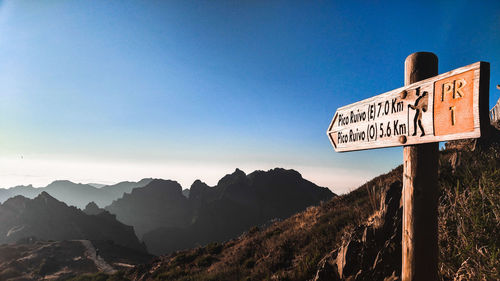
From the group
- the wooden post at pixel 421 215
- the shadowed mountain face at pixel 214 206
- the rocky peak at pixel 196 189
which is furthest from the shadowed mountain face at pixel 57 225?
the wooden post at pixel 421 215

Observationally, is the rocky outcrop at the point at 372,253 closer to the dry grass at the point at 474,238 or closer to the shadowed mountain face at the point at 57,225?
the dry grass at the point at 474,238

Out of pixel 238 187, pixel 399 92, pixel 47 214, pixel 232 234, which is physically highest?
pixel 399 92

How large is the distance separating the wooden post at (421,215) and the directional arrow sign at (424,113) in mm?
191

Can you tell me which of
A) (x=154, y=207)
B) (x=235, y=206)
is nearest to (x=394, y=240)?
(x=235, y=206)

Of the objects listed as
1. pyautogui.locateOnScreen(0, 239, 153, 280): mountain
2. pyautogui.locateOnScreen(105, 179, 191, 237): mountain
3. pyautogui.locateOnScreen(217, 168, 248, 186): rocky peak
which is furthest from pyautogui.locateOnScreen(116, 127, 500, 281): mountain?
pyautogui.locateOnScreen(105, 179, 191, 237): mountain

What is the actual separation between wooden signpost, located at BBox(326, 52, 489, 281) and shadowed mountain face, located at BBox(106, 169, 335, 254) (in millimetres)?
107339

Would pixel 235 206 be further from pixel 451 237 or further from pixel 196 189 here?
pixel 451 237

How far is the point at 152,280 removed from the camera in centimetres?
1230

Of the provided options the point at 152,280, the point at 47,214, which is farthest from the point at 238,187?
the point at 152,280

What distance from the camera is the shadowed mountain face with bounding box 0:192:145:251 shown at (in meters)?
77.3

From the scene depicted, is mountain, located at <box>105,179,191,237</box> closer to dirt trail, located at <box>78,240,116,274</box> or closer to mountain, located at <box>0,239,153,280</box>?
dirt trail, located at <box>78,240,116,274</box>

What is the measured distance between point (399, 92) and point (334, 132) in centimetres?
100

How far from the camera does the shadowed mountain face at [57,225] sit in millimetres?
77312

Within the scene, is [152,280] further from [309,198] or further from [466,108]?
[309,198]
